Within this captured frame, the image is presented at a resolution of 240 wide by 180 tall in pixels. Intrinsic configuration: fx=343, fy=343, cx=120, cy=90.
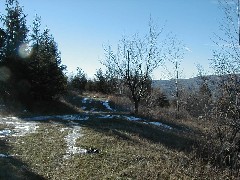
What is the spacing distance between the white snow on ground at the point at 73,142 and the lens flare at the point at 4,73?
45.1ft

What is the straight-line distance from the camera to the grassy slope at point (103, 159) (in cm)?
1151

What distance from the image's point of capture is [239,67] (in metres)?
14.0

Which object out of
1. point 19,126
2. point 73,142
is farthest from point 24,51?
point 73,142

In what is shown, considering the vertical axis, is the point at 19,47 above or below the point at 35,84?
above

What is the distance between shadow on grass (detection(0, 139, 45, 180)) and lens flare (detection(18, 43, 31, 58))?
20.5 m

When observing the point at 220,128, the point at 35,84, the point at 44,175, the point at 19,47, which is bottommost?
the point at 44,175

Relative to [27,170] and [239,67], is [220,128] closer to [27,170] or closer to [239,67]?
[239,67]

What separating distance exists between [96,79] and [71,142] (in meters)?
46.3

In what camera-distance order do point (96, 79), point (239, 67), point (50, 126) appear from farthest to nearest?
point (96, 79), point (50, 126), point (239, 67)

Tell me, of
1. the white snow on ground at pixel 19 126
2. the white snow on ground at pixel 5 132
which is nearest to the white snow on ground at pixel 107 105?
the white snow on ground at pixel 19 126

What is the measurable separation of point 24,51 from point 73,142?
19960mm

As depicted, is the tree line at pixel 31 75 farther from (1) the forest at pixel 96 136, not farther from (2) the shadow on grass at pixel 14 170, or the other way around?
(2) the shadow on grass at pixel 14 170

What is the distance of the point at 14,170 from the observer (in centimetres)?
1196

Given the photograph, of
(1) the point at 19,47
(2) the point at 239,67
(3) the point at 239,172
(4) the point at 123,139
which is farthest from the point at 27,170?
(1) the point at 19,47
